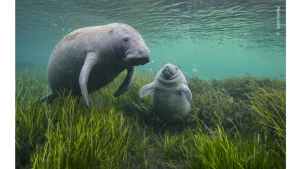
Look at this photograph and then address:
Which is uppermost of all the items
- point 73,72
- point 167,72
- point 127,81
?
point 73,72

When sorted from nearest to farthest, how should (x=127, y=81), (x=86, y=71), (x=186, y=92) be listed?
(x=86, y=71) → (x=186, y=92) → (x=127, y=81)

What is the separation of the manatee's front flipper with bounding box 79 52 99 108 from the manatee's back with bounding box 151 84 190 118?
1.73 m

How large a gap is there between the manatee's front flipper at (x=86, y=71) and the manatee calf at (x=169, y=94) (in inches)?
58.1

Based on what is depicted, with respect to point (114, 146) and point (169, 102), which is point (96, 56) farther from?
point (169, 102)

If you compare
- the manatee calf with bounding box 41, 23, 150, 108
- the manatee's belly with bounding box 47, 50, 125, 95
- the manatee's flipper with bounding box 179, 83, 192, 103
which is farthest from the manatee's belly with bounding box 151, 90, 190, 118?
the manatee's belly with bounding box 47, 50, 125, 95

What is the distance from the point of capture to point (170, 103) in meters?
4.13

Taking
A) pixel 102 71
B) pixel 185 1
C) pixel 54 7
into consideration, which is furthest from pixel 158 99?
pixel 54 7

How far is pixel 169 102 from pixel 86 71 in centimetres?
213

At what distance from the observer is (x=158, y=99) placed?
13.8ft

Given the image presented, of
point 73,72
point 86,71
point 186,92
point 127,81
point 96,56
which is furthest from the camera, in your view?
point 127,81

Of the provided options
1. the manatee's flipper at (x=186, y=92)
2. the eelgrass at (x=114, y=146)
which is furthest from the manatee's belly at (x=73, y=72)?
the manatee's flipper at (x=186, y=92)

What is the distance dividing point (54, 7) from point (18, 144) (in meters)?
13.8

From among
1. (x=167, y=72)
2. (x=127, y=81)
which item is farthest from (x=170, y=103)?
(x=127, y=81)
